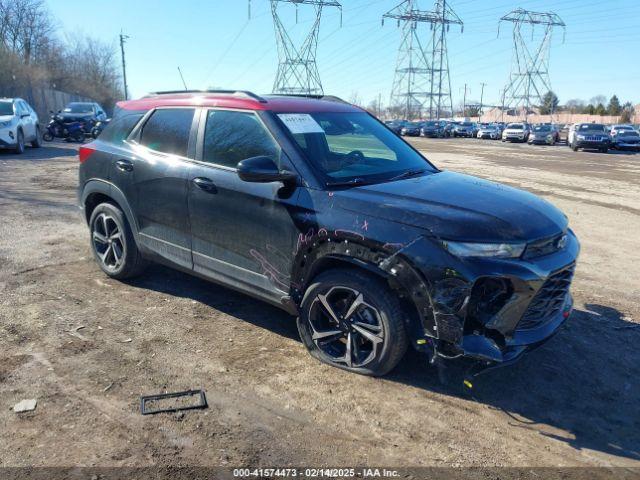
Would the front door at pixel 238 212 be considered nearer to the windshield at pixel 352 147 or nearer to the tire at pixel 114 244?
the windshield at pixel 352 147

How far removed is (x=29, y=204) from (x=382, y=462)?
325 inches

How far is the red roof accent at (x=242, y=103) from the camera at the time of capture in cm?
412

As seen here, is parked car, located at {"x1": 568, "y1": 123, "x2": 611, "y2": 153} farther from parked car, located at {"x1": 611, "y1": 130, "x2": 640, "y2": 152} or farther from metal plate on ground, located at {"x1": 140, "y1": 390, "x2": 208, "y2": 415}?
metal plate on ground, located at {"x1": 140, "y1": 390, "x2": 208, "y2": 415}

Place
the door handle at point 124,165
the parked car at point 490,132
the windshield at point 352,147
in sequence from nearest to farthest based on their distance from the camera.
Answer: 1. the windshield at point 352,147
2. the door handle at point 124,165
3. the parked car at point 490,132

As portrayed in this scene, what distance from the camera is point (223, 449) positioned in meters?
2.86

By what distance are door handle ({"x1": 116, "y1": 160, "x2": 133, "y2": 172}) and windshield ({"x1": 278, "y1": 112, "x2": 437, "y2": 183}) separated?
5.55ft

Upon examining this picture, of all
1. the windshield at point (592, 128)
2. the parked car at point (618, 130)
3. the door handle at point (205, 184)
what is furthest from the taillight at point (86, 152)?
the parked car at point (618, 130)

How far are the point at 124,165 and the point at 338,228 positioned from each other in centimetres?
251

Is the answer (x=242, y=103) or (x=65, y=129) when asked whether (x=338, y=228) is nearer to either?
(x=242, y=103)

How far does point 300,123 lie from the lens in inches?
160

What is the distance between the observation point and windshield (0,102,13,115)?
15640 millimetres

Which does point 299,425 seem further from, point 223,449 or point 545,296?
point 545,296

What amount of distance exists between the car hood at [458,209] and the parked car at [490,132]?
50055 millimetres

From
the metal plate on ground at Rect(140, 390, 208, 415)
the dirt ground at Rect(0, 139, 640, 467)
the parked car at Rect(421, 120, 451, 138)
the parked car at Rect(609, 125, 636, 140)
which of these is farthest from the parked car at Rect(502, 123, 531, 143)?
the metal plate on ground at Rect(140, 390, 208, 415)
